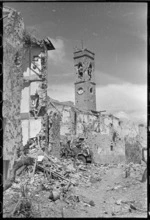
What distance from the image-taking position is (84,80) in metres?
40.6

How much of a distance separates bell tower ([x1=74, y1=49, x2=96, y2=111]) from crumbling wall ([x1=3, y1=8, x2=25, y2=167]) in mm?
30730

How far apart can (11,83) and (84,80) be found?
1282 inches

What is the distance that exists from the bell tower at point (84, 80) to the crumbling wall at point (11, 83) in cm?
3073

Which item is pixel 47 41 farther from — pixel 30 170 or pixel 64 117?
pixel 64 117

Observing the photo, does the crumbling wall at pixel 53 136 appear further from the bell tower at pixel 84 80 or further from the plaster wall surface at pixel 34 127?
the bell tower at pixel 84 80

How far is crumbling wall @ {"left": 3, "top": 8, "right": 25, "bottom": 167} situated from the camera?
322 inches

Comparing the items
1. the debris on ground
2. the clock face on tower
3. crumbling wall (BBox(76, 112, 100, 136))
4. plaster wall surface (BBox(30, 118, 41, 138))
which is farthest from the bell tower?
the debris on ground

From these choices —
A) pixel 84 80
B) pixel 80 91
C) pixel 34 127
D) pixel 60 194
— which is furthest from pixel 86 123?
pixel 60 194

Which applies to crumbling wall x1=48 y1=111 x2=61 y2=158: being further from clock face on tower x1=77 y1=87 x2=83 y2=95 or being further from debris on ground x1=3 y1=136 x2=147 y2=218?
clock face on tower x1=77 y1=87 x2=83 y2=95

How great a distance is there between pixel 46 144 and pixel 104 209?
232 inches

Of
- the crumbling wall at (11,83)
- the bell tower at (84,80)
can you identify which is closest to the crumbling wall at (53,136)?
the crumbling wall at (11,83)

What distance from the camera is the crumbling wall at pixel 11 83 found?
322 inches

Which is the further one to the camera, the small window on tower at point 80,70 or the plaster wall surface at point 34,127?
the small window on tower at point 80,70

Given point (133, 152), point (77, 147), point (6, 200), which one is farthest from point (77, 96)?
point (6, 200)
